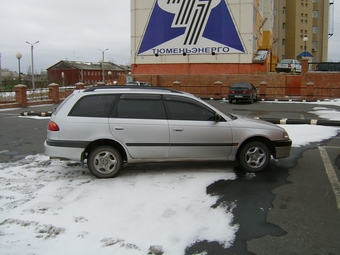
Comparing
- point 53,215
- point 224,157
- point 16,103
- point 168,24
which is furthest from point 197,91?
point 53,215

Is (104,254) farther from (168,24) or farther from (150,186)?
(168,24)

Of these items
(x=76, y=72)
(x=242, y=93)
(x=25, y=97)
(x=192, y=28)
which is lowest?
(x=25, y=97)

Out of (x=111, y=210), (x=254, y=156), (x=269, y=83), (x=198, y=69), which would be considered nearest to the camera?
(x=111, y=210)

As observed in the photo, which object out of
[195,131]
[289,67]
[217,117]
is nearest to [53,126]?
[195,131]

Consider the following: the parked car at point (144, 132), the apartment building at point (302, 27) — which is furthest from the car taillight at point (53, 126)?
the apartment building at point (302, 27)

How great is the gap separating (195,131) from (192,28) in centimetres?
3031

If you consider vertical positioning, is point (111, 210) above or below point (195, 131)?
below

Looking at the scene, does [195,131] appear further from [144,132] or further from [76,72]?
[76,72]

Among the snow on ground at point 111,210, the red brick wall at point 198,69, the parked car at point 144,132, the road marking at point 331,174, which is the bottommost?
the snow on ground at point 111,210

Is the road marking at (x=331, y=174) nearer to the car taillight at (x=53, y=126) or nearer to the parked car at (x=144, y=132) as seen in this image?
the parked car at (x=144, y=132)

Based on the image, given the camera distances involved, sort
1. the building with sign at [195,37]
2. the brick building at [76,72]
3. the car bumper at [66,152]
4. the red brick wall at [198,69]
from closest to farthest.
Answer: the car bumper at [66,152] < the building with sign at [195,37] < the red brick wall at [198,69] < the brick building at [76,72]

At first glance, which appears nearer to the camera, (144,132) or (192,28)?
(144,132)

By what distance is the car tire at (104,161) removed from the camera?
6547 millimetres

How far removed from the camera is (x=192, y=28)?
35.3 meters
